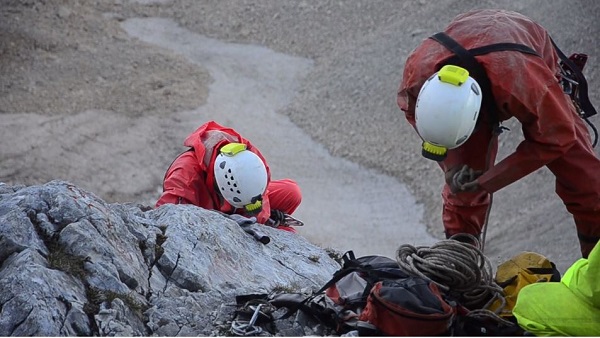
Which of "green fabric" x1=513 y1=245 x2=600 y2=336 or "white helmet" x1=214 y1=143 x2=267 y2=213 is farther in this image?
"white helmet" x1=214 y1=143 x2=267 y2=213

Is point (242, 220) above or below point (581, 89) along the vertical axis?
below

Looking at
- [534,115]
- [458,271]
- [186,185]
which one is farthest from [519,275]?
[186,185]

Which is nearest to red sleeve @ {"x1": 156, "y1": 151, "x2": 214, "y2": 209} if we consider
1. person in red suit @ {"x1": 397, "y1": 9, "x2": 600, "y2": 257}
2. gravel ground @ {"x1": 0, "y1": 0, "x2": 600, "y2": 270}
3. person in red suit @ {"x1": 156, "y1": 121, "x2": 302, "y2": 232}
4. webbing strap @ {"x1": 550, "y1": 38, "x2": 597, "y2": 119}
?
person in red suit @ {"x1": 156, "y1": 121, "x2": 302, "y2": 232}

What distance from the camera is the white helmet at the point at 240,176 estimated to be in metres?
6.66

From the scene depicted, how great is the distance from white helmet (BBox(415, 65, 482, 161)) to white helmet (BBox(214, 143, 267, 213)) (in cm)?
168

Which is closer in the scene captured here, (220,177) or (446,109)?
(446,109)

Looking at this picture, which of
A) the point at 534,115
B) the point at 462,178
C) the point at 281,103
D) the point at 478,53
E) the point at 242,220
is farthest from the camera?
the point at 281,103

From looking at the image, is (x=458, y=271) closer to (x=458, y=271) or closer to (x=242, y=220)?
(x=458, y=271)

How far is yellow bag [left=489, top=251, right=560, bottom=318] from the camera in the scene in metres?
4.82

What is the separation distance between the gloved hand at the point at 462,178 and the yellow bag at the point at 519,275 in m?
0.77

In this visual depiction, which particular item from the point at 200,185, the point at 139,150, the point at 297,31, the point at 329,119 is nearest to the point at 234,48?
the point at 297,31

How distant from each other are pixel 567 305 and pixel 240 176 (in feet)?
9.92

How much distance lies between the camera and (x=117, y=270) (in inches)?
187

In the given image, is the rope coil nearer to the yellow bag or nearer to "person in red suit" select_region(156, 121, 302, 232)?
the yellow bag
